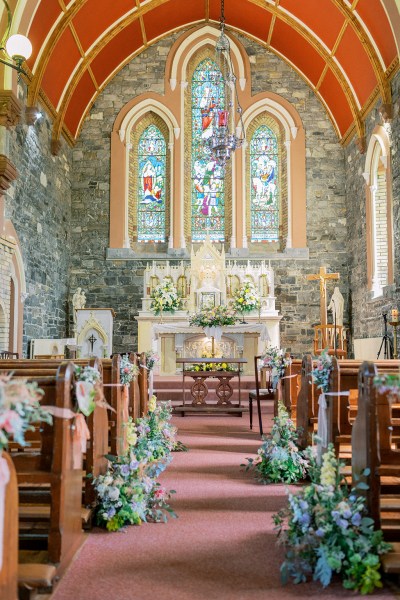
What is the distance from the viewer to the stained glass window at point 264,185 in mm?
14844

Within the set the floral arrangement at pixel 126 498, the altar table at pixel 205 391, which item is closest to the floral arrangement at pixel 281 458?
the floral arrangement at pixel 126 498

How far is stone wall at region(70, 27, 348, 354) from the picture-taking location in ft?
46.8

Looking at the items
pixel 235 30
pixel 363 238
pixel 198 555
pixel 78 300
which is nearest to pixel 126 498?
pixel 198 555

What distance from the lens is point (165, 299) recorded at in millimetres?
13000

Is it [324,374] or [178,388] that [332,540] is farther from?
[178,388]

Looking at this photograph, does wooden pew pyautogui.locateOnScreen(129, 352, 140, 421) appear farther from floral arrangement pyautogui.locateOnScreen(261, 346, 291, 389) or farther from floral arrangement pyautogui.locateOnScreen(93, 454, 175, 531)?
floral arrangement pyautogui.locateOnScreen(93, 454, 175, 531)

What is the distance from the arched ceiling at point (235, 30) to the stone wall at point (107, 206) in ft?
1.01

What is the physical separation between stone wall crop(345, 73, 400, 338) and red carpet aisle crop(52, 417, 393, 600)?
6.94 metres

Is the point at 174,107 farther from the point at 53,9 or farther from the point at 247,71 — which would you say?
the point at 53,9

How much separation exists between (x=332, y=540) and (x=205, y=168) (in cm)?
1292

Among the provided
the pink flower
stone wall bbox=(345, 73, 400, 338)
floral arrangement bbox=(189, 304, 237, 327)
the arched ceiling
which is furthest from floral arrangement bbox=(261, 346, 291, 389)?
the arched ceiling

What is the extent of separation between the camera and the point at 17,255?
10.5m

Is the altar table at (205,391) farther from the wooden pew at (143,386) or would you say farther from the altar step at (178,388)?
the wooden pew at (143,386)

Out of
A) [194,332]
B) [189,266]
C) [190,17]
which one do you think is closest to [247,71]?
[190,17]
